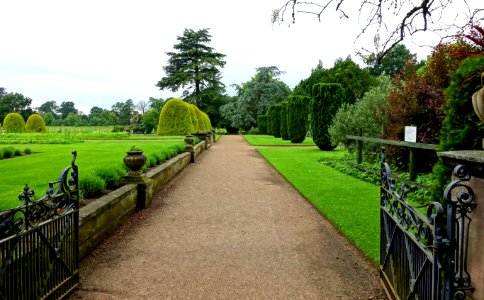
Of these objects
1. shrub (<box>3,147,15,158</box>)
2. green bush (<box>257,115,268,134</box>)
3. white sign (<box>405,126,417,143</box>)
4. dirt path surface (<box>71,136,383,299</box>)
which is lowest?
dirt path surface (<box>71,136,383,299</box>)

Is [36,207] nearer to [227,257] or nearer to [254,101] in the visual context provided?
[227,257]

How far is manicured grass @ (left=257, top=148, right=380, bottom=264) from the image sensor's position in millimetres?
5121

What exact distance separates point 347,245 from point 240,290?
2.05 metres

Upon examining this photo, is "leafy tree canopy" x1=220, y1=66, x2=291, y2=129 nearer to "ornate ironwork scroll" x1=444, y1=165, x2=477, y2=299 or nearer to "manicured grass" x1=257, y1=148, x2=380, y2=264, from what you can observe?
"manicured grass" x1=257, y1=148, x2=380, y2=264

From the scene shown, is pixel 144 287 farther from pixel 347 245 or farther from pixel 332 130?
pixel 332 130

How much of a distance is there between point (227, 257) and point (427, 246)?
2.65 metres

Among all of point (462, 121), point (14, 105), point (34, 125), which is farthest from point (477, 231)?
point (14, 105)

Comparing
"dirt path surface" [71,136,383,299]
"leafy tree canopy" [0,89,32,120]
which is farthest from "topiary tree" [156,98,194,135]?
"leafy tree canopy" [0,89,32,120]

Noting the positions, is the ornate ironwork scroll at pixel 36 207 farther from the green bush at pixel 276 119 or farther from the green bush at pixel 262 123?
the green bush at pixel 262 123

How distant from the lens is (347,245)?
4969 millimetres

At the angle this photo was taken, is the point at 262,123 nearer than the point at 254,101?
Yes

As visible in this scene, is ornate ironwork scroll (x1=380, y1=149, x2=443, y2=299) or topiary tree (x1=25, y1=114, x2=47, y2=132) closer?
ornate ironwork scroll (x1=380, y1=149, x2=443, y2=299)

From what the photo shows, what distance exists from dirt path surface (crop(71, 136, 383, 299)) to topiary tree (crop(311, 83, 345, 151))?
12490mm

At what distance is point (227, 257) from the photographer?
4488mm
